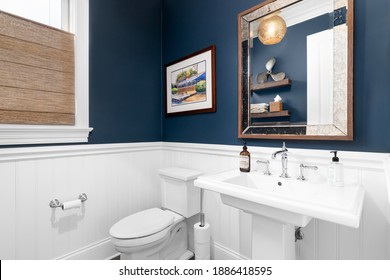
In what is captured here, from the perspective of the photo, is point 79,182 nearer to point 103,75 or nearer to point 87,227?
point 87,227

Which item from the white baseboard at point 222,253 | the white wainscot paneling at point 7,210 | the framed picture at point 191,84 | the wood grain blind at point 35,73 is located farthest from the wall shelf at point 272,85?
the white wainscot paneling at point 7,210

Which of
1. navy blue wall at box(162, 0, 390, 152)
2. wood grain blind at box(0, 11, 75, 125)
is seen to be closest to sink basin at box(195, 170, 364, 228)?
navy blue wall at box(162, 0, 390, 152)

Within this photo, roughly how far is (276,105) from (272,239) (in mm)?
782

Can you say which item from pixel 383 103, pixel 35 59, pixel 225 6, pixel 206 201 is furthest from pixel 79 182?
pixel 383 103

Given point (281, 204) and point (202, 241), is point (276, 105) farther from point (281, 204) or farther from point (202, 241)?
point (202, 241)

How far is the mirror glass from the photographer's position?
1072 millimetres

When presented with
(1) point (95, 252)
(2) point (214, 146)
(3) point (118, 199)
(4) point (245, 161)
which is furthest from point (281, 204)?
(1) point (95, 252)

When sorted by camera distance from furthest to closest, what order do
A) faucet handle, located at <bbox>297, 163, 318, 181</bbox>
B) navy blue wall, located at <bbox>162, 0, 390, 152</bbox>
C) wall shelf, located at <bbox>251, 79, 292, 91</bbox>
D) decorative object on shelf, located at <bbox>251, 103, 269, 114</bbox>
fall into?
decorative object on shelf, located at <bbox>251, 103, 269, 114</bbox> < wall shelf, located at <bbox>251, 79, 292, 91</bbox> < faucet handle, located at <bbox>297, 163, 318, 181</bbox> < navy blue wall, located at <bbox>162, 0, 390, 152</bbox>

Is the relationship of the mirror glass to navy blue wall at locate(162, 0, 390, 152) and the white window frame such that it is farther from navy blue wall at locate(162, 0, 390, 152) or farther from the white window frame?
the white window frame

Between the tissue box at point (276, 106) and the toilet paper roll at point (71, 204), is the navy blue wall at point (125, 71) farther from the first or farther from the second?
the tissue box at point (276, 106)

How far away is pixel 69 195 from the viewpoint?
1.60m

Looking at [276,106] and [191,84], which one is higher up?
[191,84]

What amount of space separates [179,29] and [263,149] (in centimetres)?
142

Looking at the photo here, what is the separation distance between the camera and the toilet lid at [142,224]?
4.55 ft
